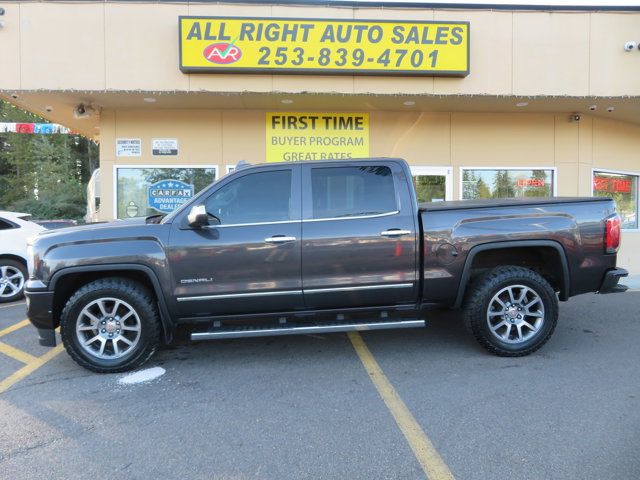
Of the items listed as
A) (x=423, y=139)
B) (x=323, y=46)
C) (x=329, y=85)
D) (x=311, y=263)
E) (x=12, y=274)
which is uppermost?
(x=323, y=46)

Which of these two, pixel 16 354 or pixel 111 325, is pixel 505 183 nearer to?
pixel 111 325

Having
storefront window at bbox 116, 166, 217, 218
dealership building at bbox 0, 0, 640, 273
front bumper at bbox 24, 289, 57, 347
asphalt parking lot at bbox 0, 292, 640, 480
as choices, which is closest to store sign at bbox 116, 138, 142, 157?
dealership building at bbox 0, 0, 640, 273

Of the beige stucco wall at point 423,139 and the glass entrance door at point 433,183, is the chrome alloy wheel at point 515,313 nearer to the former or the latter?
the glass entrance door at point 433,183

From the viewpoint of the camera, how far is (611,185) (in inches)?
434

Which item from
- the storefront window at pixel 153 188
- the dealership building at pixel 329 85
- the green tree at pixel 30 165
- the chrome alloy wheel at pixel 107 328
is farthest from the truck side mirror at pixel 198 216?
the green tree at pixel 30 165

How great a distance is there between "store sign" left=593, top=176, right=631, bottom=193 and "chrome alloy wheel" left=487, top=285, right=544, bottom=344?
25.0ft

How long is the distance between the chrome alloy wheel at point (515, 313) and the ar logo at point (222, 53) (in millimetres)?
6238

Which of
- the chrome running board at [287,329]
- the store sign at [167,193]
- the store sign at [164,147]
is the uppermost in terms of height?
the store sign at [164,147]

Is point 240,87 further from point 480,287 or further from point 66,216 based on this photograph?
point 66,216

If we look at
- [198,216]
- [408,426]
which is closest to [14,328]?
[198,216]

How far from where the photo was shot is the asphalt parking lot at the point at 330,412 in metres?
2.86

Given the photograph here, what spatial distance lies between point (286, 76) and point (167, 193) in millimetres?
3516

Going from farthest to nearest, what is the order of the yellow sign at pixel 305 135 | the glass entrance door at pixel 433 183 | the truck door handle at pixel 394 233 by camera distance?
the glass entrance door at pixel 433 183, the yellow sign at pixel 305 135, the truck door handle at pixel 394 233

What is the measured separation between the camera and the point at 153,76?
8.35 m
